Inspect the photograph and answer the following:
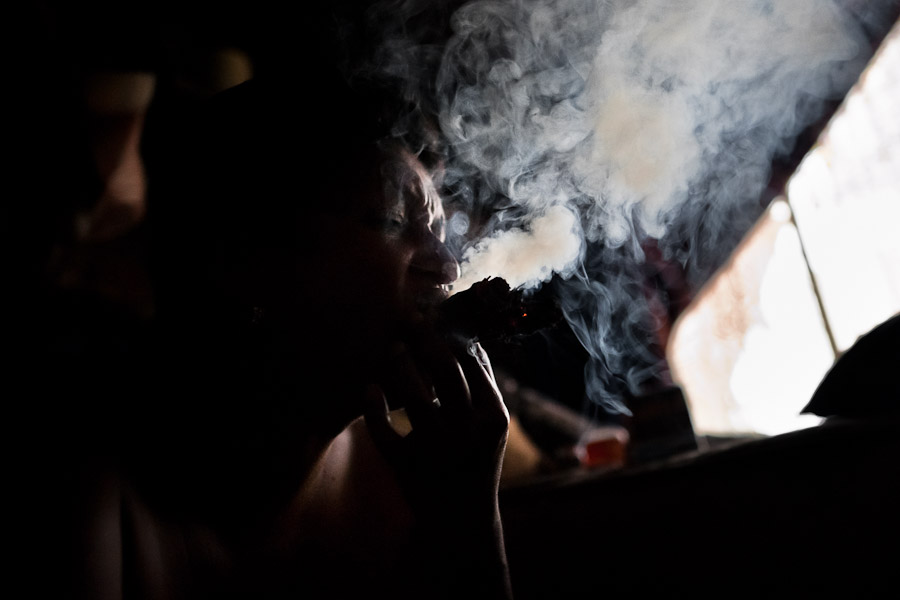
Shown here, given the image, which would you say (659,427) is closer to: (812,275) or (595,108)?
(595,108)

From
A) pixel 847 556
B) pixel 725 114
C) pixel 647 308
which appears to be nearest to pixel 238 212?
pixel 847 556

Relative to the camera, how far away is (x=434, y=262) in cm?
157

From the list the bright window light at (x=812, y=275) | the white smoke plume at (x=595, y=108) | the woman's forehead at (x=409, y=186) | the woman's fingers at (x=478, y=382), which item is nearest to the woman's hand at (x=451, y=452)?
the woman's fingers at (x=478, y=382)

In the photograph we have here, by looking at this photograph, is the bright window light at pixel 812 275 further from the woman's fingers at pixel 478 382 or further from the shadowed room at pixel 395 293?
the woman's fingers at pixel 478 382

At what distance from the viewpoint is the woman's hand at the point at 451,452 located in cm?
156

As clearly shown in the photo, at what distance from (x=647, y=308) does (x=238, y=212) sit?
221 inches

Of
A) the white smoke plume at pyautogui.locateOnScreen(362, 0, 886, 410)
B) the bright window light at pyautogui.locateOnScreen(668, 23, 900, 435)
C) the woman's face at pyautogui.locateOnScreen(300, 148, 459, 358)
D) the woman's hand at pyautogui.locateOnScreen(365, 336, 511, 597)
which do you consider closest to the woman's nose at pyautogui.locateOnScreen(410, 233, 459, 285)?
the woman's face at pyautogui.locateOnScreen(300, 148, 459, 358)

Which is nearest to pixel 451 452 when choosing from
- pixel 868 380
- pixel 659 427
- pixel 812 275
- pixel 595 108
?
pixel 868 380

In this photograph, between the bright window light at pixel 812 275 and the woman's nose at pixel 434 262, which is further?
the bright window light at pixel 812 275

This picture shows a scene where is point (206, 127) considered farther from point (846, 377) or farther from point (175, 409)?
point (846, 377)

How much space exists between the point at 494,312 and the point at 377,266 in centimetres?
35

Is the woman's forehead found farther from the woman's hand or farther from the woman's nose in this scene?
the woman's hand

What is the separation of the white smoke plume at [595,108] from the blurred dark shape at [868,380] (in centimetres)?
100

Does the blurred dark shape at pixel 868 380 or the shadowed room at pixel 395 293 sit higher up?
the shadowed room at pixel 395 293
